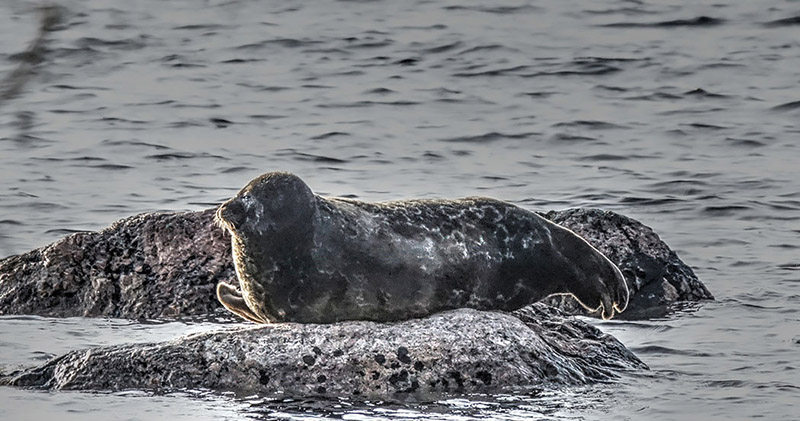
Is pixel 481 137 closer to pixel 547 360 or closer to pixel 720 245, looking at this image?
pixel 720 245

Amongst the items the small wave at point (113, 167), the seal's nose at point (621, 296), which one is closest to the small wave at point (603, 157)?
the small wave at point (113, 167)

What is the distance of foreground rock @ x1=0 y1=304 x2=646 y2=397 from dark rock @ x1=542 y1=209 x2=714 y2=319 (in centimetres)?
287

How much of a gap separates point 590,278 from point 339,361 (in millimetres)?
1575

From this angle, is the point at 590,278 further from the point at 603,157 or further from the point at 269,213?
the point at 603,157

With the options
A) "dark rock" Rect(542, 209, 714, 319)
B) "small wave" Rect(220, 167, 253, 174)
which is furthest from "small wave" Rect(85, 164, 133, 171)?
"dark rock" Rect(542, 209, 714, 319)

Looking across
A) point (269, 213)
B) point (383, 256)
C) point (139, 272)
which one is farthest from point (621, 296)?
point (139, 272)

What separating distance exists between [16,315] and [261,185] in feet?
10.3

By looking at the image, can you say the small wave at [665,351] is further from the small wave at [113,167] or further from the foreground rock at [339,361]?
the small wave at [113,167]

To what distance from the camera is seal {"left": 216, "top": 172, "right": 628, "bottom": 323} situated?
6996 mm

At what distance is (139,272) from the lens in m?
9.44

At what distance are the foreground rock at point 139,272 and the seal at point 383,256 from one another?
6.30ft

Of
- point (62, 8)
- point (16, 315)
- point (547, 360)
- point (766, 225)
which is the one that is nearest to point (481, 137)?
point (766, 225)

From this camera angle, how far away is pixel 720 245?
1266 cm

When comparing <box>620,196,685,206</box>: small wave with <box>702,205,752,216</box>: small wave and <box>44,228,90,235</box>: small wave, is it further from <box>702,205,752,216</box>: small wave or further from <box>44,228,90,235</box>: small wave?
<box>44,228,90,235</box>: small wave
